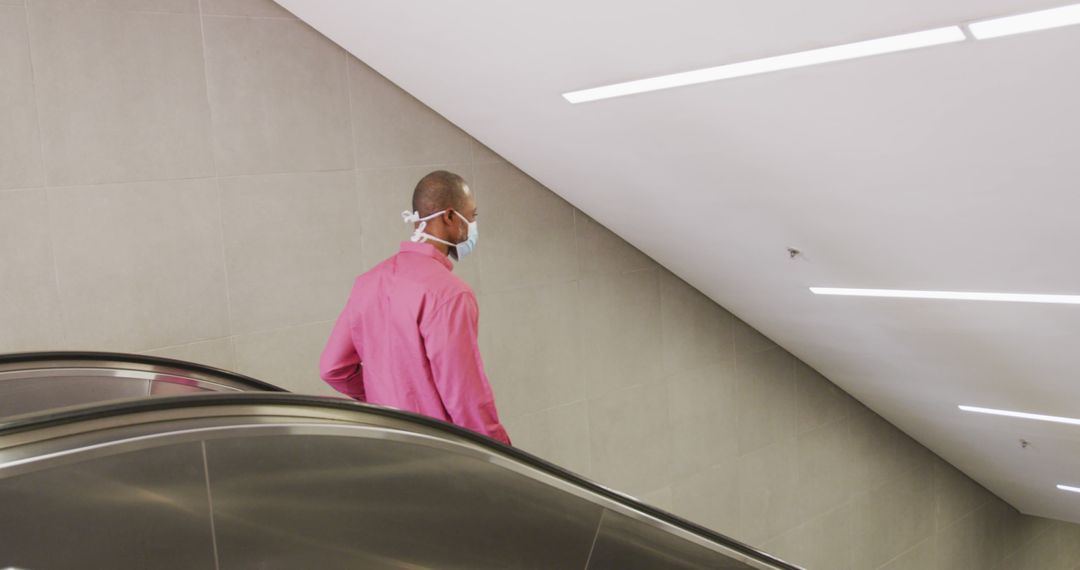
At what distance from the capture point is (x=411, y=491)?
1.84 metres

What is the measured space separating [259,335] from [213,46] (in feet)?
4.47

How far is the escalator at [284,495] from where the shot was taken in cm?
126

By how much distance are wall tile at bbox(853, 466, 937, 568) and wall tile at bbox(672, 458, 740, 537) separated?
176 centimetres

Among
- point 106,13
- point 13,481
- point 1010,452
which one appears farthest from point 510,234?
point 1010,452

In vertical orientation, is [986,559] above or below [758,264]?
below

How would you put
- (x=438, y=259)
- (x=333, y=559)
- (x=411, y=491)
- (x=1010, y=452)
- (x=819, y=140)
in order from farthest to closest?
(x=1010, y=452)
(x=819, y=140)
(x=438, y=259)
(x=411, y=491)
(x=333, y=559)

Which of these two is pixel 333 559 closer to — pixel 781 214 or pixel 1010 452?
pixel 781 214

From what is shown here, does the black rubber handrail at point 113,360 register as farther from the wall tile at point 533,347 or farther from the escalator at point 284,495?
the wall tile at point 533,347

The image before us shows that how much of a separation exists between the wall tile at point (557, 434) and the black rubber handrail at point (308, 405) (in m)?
2.60

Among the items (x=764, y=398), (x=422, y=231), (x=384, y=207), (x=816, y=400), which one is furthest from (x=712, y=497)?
(x=422, y=231)

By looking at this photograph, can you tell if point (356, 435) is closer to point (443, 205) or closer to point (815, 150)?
point (443, 205)

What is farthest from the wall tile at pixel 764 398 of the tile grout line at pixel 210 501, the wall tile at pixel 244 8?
the tile grout line at pixel 210 501

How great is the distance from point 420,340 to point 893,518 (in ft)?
21.5

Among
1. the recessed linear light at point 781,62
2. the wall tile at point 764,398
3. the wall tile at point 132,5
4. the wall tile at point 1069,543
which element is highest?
the wall tile at point 132,5
